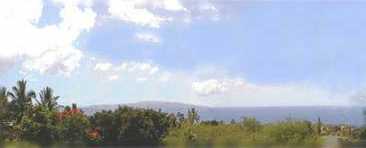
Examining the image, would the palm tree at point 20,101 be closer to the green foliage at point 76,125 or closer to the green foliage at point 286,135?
the green foliage at point 76,125

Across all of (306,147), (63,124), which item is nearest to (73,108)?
(63,124)

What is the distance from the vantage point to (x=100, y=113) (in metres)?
48.2

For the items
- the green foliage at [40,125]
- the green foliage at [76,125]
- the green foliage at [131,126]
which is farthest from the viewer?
the green foliage at [131,126]

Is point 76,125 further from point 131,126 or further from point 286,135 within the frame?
point 286,135

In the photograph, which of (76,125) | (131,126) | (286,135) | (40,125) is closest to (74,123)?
(76,125)

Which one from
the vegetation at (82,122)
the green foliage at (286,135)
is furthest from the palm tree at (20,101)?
the green foliage at (286,135)

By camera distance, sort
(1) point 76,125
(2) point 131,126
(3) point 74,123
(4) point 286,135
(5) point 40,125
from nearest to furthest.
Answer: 1. (4) point 286,135
2. (5) point 40,125
3. (3) point 74,123
4. (1) point 76,125
5. (2) point 131,126

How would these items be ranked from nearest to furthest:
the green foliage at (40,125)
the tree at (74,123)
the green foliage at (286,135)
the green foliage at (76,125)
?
the green foliage at (286,135)
the green foliage at (40,125)
the green foliage at (76,125)
the tree at (74,123)

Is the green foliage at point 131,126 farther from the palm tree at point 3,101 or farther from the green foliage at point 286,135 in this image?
the green foliage at point 286,135

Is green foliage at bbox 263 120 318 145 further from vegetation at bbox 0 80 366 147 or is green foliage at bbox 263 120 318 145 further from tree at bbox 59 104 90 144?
tree at bbox 59 104 90 144

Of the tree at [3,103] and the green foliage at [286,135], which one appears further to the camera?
the tree at [3,103]

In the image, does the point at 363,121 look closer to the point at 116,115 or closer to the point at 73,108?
the point at 116,115

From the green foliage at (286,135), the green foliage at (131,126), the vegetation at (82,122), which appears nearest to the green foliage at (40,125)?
the vegetation at (82,122)

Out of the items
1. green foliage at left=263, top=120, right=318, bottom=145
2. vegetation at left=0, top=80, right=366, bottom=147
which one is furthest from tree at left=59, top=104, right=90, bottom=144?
green foliage at left=263, top=120, right=318, bottom=145
